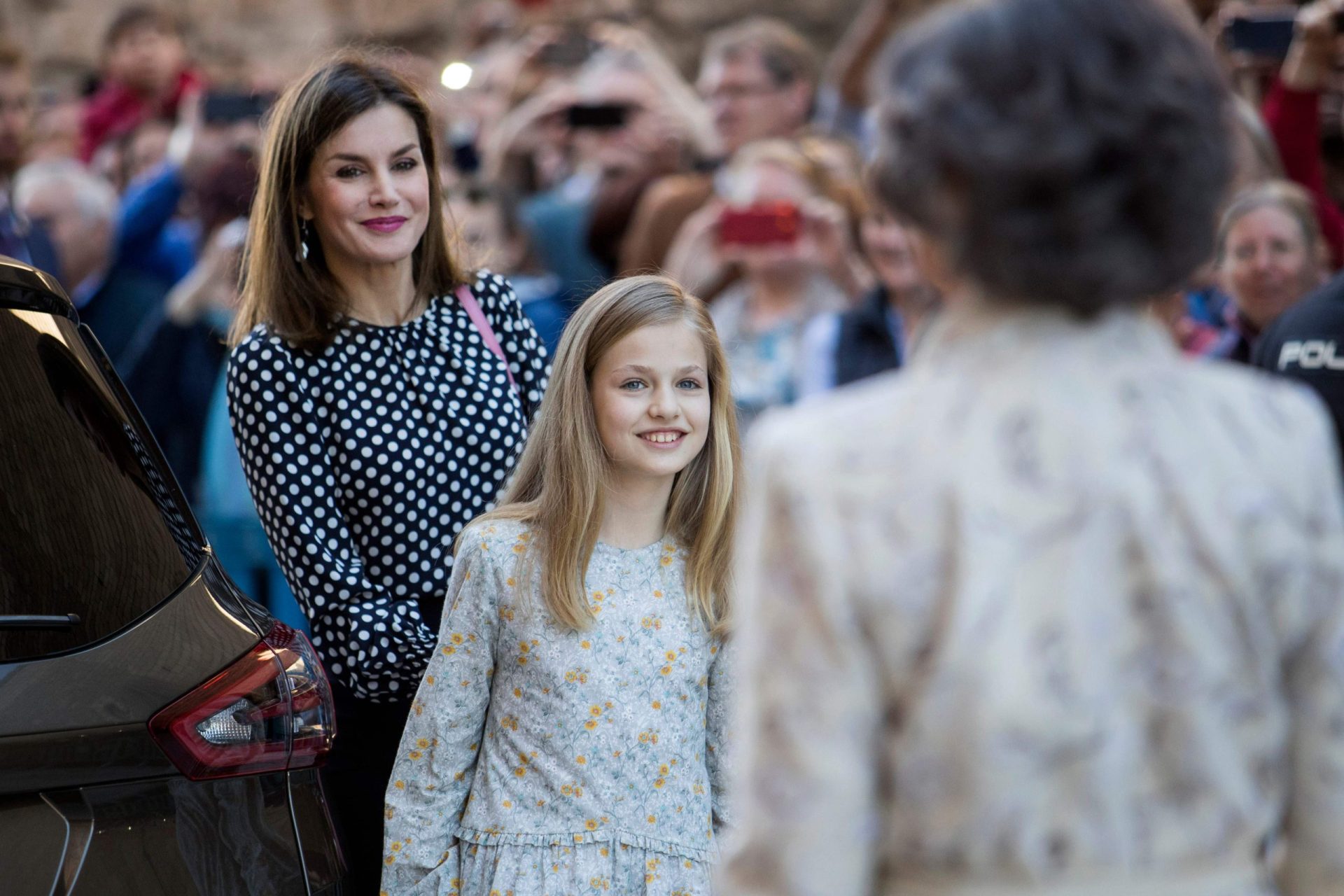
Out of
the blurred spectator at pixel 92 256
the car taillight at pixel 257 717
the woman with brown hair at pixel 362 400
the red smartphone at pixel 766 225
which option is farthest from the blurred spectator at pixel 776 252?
the car taillight at pixel 257 717

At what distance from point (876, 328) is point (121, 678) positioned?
12.8ft

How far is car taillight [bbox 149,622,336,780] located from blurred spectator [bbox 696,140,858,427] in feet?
11.8

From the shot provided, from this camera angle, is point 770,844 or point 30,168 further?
point 30,168

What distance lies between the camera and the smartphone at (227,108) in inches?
281

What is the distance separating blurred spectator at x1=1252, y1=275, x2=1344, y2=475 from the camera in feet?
12.7

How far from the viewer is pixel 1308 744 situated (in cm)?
147

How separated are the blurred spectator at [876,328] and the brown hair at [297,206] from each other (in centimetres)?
279

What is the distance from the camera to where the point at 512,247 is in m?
6.61

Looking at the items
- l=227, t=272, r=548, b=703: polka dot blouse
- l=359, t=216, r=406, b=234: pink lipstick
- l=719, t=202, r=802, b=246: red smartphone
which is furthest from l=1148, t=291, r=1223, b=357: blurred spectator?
l=359, t=216, r=406, b=234: pink lipstick

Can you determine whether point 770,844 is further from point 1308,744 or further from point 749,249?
point 749,249

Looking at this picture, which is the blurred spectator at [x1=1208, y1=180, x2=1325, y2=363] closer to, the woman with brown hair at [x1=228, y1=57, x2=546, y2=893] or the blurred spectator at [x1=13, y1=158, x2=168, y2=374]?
the woman with brown hair at [x1=228, y1=57, x2=546, y2=893]

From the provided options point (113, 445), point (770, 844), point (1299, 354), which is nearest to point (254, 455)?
point (113, 445)

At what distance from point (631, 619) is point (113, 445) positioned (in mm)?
880

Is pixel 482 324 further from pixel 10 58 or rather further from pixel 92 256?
pixel 10 58
